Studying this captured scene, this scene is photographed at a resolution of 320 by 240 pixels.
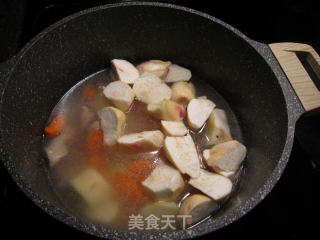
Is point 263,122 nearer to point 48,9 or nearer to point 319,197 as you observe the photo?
point 319,197

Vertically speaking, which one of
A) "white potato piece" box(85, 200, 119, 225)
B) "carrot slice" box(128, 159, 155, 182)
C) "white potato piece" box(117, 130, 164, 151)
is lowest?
"white potato piece" box(85, 200, 119, 225)

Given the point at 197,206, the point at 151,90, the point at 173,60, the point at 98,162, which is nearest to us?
the point at 197,206

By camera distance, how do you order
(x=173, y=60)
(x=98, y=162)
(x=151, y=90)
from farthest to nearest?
1. (x=173, y=60)
2. (x=151, y=90)
3. (x=98, y=162)

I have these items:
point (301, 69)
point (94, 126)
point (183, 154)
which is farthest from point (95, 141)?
point (301, 69)

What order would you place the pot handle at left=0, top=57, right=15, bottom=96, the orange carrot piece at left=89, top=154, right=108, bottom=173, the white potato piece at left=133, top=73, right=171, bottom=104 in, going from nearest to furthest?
the pot handle at left=0, top=57, right=15, bottom=96
the orange carrot piece at left=89, top=154, right=108, bottom=173
the white potato piece at left=133, top=73, right=171, bottom=104

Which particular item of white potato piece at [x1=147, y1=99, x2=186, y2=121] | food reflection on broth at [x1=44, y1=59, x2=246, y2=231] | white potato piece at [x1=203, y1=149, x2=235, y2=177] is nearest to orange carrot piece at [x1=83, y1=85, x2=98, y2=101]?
food reflection on broth at [x1=44, y1=59, x2=246, y2=231]

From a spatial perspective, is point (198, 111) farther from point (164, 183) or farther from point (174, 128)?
point (164, 183)

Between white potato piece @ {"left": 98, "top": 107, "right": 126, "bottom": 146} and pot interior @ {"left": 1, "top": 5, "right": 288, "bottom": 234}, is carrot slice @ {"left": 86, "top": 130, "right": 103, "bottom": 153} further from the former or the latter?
pot interior @ {"left": 1, "top": 5, "right": 288, "bottom": 234}

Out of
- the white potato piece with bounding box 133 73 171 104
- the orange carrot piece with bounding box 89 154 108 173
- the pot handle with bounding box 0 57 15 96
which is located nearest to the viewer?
the pot handle with bounding box 0 57 15 96
